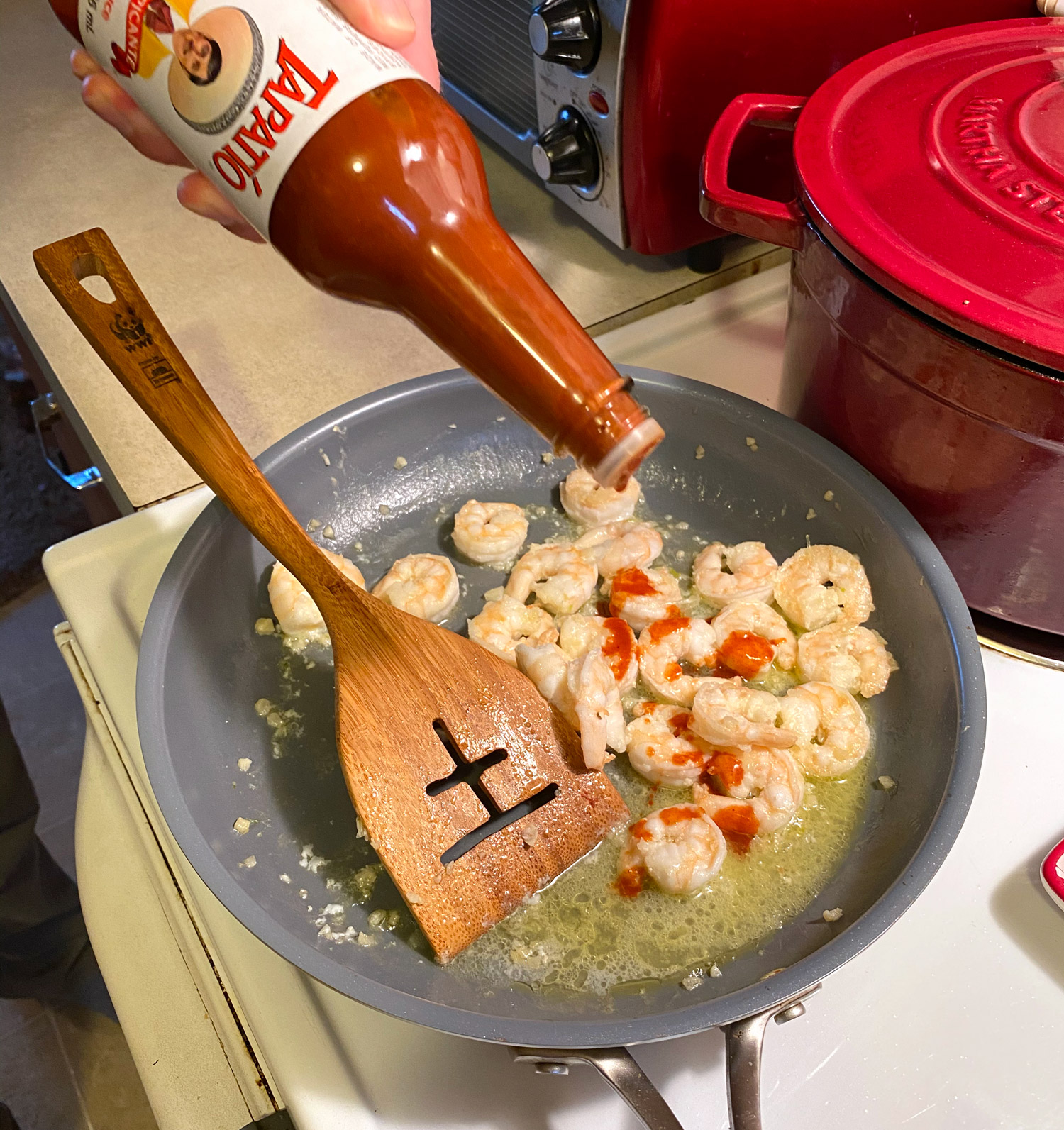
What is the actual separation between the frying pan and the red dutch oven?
57 mm

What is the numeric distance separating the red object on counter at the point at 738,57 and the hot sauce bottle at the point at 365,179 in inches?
14.6

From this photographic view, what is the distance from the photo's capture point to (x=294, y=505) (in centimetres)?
94

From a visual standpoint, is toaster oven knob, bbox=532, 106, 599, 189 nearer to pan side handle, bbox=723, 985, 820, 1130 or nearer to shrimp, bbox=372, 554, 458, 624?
shrimp, bbox=372, 554, 458, 624

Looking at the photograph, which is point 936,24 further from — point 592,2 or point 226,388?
point 226,388

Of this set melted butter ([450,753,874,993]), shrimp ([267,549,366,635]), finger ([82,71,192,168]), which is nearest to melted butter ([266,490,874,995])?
melted butter ([450,753,874,993])

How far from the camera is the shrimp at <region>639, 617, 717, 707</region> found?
830mm

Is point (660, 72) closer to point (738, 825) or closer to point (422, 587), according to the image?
point (422, 587)

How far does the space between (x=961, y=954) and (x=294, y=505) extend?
696mm

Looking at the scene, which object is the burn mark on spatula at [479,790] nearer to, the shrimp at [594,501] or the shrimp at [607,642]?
the shrimp at [607,642]

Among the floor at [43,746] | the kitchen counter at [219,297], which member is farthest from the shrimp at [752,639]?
the floor at [43,746]

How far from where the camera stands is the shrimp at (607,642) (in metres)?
0.83

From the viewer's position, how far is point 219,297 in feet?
4.00

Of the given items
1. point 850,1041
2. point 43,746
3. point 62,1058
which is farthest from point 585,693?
point 43,746

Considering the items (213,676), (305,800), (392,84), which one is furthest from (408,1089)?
(392,84)
